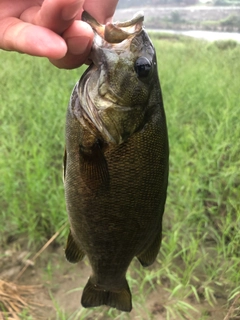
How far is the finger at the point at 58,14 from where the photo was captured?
85 centimetres

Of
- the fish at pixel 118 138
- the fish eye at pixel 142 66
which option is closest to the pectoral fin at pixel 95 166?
the fish at pixel 118 138

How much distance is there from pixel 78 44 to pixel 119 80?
0.17m

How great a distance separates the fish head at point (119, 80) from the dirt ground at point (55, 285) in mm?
1508

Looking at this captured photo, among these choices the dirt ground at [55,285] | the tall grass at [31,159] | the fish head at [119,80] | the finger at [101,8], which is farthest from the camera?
the tall grass at [31,159]

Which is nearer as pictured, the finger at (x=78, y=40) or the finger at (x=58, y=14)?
the finger at (x=58, y=14)

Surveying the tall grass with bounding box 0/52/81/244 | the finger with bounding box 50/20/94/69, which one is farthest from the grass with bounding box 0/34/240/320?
the finger with bounding box 50/20/94/69

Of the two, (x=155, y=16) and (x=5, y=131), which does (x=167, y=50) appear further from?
(x=5, y=131)

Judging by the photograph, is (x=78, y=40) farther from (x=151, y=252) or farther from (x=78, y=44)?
(x=151, y=252)

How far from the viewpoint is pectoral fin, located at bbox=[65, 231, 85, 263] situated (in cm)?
144

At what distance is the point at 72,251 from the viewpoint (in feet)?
4.75

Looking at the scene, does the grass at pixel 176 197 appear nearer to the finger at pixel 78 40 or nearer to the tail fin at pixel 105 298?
the tail fin at pixel 105 298

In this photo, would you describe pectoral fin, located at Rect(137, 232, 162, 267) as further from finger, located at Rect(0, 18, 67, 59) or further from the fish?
finger, located at Rect(0, 18, 67, 59)

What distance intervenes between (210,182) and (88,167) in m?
1.80

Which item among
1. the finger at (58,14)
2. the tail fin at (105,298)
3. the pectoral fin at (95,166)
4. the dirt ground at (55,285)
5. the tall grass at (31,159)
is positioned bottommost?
the dirt ground at (55,285)
